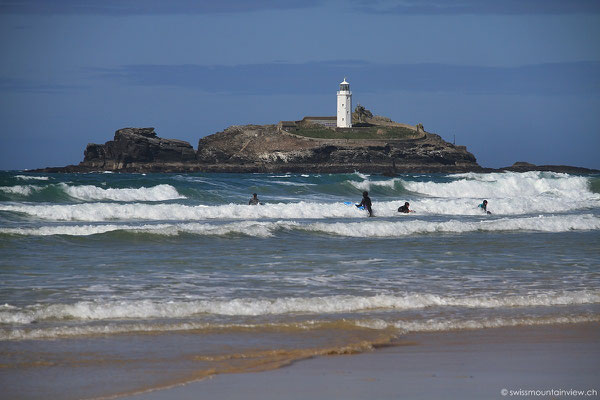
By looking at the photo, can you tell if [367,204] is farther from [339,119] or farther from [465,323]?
[339,119]

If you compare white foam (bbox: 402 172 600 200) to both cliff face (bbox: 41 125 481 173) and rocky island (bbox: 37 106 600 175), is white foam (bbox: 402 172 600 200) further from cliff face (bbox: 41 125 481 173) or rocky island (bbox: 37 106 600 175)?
cliff face (bbox: 41 125 481 173)

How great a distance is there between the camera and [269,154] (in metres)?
114

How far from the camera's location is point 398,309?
9.12 metres

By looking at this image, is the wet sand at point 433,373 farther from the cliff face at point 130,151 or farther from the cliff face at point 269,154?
the cliff face at point 130,151

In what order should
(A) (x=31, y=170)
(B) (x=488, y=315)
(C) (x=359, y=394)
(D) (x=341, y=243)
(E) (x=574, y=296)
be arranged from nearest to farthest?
(C) (x=359, y=394) → (B) (x=488, y=315) → (E) (x=574, y=296) → (D) (x=341, y=243) → (A) (x=31, y=170)

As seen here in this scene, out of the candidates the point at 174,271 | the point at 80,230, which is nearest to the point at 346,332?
the point at 174,271

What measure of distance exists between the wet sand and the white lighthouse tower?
109056 millimetres

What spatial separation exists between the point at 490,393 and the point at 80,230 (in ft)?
41.6

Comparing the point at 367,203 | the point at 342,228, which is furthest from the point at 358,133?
the point at 342,228

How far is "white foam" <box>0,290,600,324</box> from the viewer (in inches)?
331

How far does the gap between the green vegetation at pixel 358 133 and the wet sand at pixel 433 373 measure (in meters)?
109

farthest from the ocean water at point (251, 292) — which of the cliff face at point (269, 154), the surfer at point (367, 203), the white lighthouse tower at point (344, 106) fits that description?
the white lighthouse tower at point (344, 106)

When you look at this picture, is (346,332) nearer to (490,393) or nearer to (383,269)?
(490,393)

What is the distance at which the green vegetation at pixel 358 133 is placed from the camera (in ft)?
384
